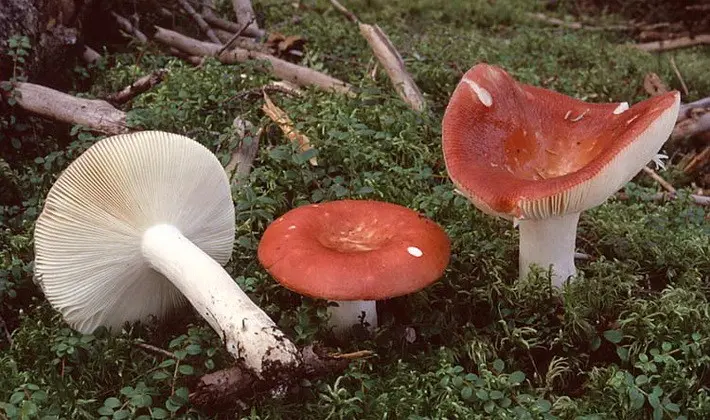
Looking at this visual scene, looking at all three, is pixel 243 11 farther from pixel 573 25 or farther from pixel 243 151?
pixel 573 25

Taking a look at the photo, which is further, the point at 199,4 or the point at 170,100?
the point at 199,4

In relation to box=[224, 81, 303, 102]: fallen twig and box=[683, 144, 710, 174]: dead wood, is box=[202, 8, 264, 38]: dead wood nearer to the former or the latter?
box=[224, 81, 303, 102]: fallen twig

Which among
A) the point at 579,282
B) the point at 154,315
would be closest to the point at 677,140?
the point at 579,282

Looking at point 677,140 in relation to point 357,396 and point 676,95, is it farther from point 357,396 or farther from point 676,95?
point 357,396

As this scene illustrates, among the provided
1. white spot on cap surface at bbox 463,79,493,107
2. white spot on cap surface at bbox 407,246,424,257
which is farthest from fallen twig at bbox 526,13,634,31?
white spot on cap surface at bbox 407,246,424,257

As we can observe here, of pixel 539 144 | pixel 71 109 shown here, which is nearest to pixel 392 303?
pixel 539 144

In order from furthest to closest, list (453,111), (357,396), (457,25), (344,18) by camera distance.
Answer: (457,25) < (344,18) < (453,111) < (357,396)
